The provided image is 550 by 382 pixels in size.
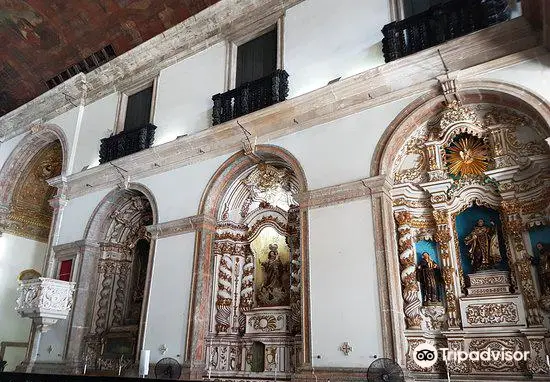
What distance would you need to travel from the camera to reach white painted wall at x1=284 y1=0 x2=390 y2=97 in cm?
825

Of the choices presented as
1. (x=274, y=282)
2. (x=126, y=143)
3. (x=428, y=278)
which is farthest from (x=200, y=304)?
(x=126, y=143)

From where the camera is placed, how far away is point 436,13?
752cm

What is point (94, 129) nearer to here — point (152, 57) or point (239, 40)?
point (152, 57)

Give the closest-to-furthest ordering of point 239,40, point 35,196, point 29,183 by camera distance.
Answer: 1. point 239,40
2. point 29,183
3. point 35,196

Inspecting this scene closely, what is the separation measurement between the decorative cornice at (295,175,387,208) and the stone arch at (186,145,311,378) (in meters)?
0.19

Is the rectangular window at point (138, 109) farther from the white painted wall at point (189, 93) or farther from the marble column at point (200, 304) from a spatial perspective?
the marble column at point (200, 304)

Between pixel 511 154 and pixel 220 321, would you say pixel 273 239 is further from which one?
pixel 511 154

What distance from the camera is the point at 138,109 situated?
1240cm

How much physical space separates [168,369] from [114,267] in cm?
461

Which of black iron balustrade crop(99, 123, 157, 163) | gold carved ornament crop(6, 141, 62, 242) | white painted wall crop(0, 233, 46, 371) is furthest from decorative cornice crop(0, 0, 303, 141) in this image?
white painted wall crop(0, 233, 46, 371)

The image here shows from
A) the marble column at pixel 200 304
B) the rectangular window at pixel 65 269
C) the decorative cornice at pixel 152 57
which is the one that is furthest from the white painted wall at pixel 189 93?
the rectangular window at pixel 65 269

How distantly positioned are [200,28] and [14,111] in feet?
26.5

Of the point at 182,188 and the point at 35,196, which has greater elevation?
the point at 35,196

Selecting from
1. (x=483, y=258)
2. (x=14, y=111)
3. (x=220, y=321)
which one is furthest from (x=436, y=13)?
(x=14, y=111)
